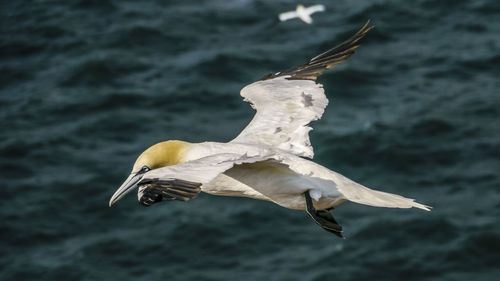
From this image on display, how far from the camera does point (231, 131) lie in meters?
37.1

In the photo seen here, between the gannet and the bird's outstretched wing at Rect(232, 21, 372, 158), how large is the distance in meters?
0.01

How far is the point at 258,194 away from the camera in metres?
11.4

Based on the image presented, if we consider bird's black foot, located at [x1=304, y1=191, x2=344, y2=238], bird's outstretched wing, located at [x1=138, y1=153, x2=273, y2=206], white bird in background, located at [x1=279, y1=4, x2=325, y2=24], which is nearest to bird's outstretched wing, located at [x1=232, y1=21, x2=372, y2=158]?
bird's black foot, located at [x1=304, y1=191, x2=344, y2=238]

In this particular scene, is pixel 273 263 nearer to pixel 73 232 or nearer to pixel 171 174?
pixel 73 232

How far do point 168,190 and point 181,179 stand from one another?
167 millimetres

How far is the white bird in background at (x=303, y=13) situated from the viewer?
4216cm

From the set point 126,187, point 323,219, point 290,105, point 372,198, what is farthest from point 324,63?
point 126,187

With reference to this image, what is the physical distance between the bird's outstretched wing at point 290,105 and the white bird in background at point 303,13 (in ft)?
90.5

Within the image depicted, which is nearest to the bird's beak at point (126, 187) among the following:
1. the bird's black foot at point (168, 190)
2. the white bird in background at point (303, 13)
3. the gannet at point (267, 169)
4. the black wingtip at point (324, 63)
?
the gannet at point (267, 169)

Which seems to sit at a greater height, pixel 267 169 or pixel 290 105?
pixel 290 105

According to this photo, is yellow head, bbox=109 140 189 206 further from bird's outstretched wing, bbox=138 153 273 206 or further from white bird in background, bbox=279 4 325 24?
white bird in background, bbox=279 4 325 24

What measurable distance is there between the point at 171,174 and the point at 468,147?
2956 cm

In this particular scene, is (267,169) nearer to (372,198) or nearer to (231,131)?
(372,198)

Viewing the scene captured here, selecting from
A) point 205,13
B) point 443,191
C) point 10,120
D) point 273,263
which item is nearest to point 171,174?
point 273,263
